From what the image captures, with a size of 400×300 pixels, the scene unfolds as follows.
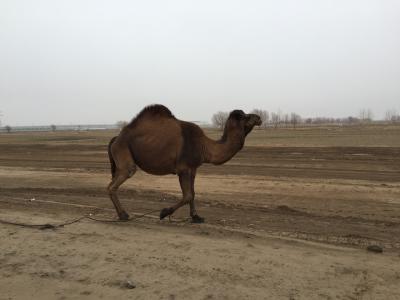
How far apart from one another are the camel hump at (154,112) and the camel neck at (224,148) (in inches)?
38.4

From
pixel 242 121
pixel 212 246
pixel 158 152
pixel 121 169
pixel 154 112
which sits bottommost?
pixel 212 246

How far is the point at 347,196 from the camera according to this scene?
12711mm

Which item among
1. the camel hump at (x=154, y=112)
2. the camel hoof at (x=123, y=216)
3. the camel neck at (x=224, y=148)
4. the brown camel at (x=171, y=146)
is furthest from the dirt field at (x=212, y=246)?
the camel hump at (x=154, y=112)

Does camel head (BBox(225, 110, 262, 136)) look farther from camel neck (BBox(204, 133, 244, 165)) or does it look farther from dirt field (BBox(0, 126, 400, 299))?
dirt field (BBox(0, 126, 400, 299))

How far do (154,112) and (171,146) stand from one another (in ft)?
2.87

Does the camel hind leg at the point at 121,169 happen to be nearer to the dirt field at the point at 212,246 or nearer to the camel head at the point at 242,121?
the dirt field at the point at 212,246

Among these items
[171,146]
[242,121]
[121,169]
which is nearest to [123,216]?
[121,169]

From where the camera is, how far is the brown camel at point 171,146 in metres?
8.53

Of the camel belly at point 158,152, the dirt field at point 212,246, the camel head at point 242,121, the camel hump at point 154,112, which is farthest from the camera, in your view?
the camel hump at point 154,112

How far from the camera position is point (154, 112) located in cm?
893

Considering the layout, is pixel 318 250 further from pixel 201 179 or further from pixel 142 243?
pixel 201 179

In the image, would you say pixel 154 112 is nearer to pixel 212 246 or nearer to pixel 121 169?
pixel 121 169

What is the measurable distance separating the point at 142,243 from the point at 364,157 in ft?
67.9

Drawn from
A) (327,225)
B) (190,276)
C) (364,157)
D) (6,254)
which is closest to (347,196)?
(327,225)
